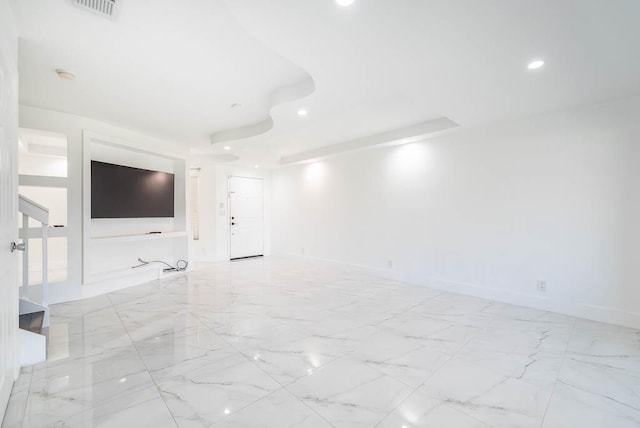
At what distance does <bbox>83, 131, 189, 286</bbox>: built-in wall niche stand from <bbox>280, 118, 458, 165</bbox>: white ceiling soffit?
8.62 feet

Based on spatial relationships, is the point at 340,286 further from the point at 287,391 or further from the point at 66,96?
the point at 66,96

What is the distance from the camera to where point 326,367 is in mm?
2213

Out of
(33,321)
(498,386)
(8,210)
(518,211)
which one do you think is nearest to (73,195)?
(33,321)

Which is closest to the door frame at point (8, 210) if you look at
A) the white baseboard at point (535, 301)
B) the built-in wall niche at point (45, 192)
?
the built-in wall niche at point (45, 192)

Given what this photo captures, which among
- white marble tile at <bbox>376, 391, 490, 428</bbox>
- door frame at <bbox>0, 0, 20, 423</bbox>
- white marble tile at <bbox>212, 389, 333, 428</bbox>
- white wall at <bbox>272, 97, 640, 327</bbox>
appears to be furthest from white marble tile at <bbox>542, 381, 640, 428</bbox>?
door frame at <bbox>0, 0, 20, 423</bbox>

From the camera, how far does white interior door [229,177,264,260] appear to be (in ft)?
23.2

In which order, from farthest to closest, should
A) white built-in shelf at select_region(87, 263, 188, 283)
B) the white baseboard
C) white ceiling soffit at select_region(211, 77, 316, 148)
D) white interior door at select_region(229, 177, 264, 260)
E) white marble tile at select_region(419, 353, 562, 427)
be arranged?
white interior door at select_region(229, 177, 264, 260) < white built-in shelf at select_region(87, 263, 188, 283) < the white baseboard < white ceiling soffit at select_region(211, 77, 316, 148) < white marble tile at select_region(419, 353, 562, 427)

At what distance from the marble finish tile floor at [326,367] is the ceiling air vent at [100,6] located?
2.50 meters

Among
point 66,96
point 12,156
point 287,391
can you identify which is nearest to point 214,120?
point 66,96

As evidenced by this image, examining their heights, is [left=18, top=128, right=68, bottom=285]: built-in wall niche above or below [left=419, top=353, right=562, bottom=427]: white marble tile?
above

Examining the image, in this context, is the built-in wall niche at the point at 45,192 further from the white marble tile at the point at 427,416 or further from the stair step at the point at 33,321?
the white marble tile at the point at 427,416

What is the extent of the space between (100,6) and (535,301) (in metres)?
4.99

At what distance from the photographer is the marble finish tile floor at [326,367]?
1.71 metres

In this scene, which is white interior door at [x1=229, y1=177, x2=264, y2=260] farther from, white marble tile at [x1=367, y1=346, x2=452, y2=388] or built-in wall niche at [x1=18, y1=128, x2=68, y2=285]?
white marble tile at [x1=367, y1=346, x2=452, y2=388]
